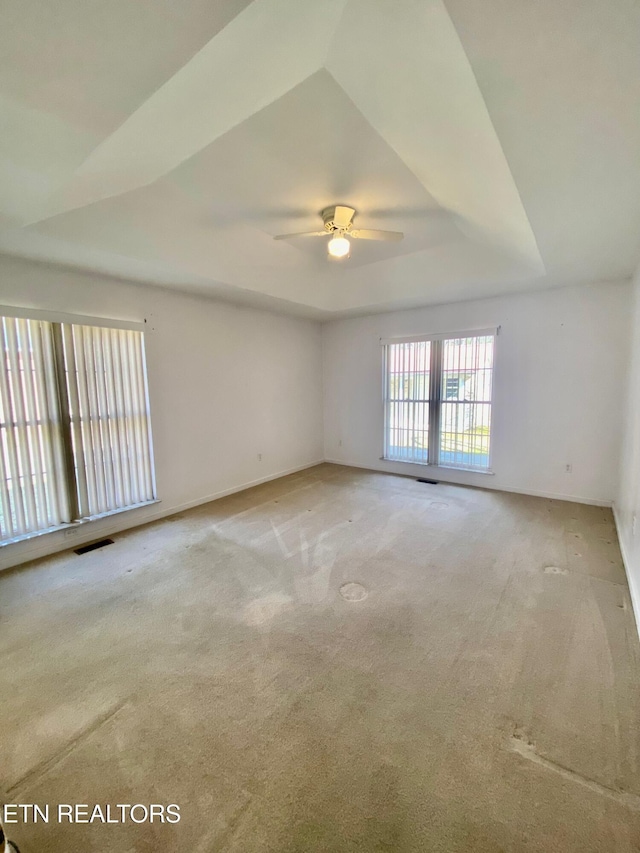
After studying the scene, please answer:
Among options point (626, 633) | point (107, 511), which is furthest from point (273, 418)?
point (626, 633)

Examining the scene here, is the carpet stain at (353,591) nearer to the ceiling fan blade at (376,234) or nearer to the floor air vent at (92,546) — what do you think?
the floor air vent at (92,546)

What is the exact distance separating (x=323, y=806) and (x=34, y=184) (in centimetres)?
306

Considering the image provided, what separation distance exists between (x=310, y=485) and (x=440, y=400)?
87.1 inches

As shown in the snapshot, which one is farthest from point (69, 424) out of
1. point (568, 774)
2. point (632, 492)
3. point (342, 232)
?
point (632, 492)

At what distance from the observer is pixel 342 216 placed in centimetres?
284

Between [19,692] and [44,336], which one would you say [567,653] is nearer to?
[19,692]

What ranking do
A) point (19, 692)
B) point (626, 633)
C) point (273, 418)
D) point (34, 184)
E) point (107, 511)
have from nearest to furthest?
point (19, 692) → point (34, 184) → point (626, 633) → point (107, 511) → point (273, 418)

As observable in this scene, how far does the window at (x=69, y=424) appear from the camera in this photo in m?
2.87

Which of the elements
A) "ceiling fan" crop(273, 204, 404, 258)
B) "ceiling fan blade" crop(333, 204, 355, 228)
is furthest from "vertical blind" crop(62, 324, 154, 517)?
"ceiling fan blade" crop(333, 204, 355, 228)

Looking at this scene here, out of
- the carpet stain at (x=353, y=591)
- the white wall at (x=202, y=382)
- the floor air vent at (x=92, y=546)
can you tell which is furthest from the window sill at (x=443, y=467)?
the floor air vent at (x=92, y=546)

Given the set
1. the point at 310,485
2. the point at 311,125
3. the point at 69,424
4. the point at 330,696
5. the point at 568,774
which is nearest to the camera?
the point at 568,774

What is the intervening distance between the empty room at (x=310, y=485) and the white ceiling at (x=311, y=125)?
0.01 m

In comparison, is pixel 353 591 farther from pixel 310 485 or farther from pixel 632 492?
pixel 310 485

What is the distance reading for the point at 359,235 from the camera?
2.92m
